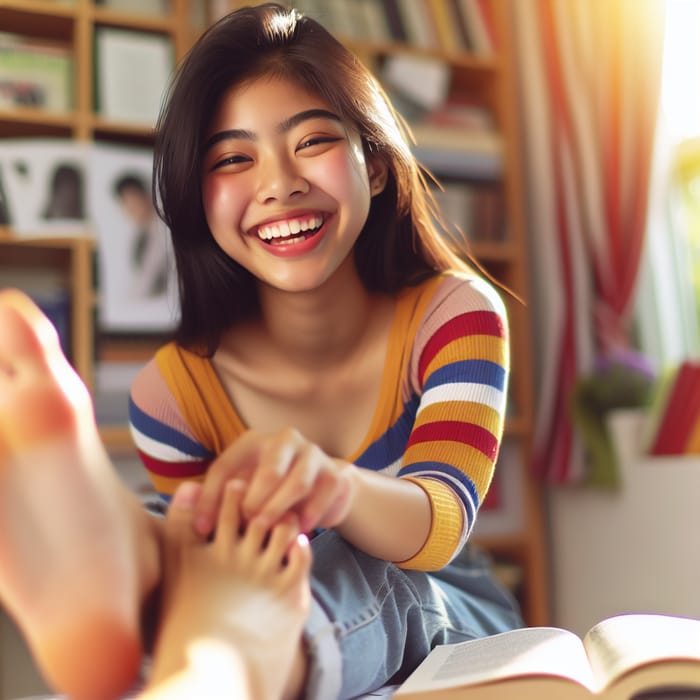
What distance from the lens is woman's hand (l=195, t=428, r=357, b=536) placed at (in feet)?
1.72

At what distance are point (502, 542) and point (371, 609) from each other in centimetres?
171

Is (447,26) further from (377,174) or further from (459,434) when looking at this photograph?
(459,434)

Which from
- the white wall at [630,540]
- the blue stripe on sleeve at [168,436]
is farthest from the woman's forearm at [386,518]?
the white wall at [630,540]

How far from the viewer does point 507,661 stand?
568 millimetres

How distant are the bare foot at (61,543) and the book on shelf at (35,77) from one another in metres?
1.65

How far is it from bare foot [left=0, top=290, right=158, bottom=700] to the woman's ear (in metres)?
0.52

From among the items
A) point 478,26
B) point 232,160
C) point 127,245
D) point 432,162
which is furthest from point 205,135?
point 478,26

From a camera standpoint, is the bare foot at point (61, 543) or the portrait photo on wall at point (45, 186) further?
the portrait photo on wall at point (45, 186)

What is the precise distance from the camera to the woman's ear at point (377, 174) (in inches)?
37.2

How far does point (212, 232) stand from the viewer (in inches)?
36.0

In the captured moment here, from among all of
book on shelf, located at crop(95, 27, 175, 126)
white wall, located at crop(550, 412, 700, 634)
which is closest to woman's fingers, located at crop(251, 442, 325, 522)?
white wall, located at crop(550, 412, 700, 634)

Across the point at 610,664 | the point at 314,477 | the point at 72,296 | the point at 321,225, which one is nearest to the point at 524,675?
the point at 610,664

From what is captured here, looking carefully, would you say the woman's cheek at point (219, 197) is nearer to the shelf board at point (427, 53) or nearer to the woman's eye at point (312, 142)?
the woman's eye at point (312, 142)

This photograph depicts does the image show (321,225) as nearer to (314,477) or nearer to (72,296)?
(314,477)
